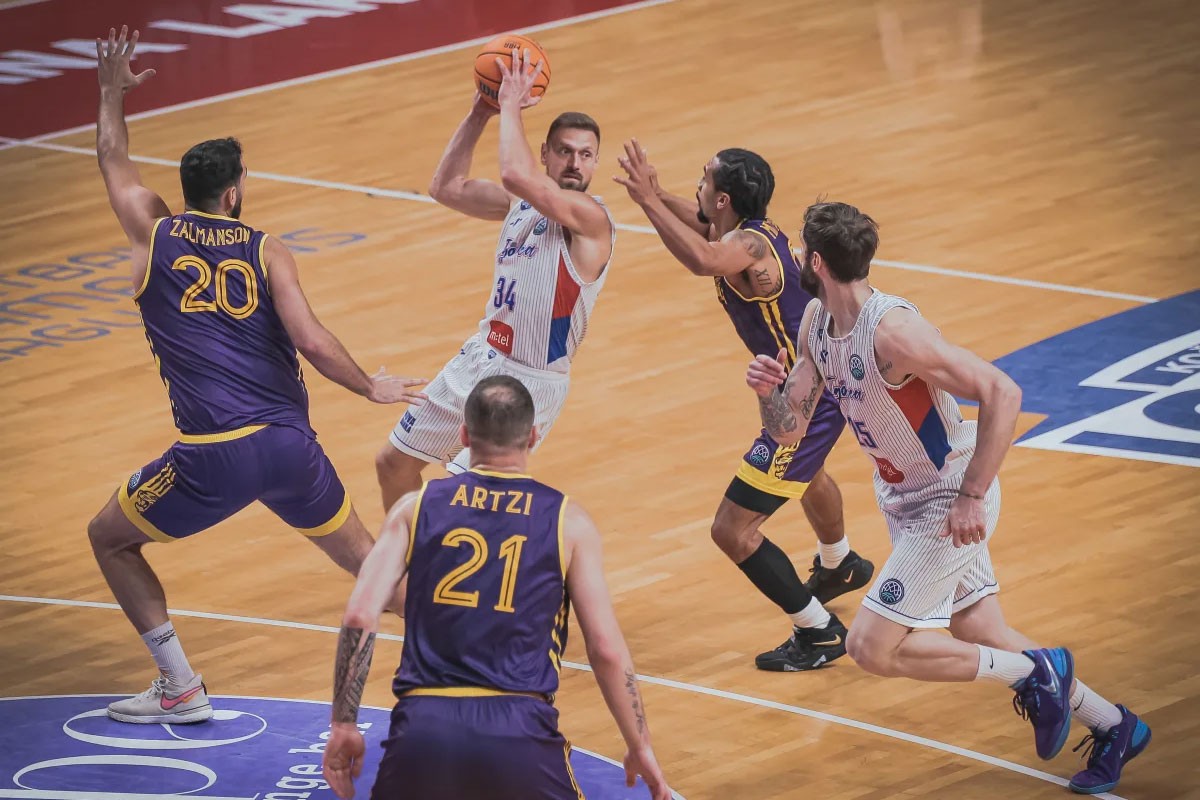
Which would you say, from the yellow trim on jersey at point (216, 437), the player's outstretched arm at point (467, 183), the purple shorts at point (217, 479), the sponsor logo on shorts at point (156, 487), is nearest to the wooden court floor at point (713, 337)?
the purple shorts at point (217, 479)

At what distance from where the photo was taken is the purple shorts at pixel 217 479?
8242 millimetres

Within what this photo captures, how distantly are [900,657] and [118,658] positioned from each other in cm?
369

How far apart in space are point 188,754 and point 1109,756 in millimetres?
3526

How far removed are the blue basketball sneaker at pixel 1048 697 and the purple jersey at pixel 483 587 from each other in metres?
2.31

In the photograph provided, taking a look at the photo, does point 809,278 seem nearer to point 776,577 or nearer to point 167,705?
point 776,577

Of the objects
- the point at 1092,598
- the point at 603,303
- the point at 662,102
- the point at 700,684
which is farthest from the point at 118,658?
the point at 662,102

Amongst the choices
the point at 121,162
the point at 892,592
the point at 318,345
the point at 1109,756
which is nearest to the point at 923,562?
the point at 892,592

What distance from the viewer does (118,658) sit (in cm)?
931

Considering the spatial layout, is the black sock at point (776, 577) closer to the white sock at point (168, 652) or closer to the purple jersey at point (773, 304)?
the purple jersey at point (773, 304)

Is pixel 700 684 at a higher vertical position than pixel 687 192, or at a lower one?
lower

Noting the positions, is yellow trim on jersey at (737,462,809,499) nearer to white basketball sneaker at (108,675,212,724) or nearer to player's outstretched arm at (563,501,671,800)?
white basketball sneaker at (108,675,212,724)

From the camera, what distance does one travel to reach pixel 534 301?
9.02m

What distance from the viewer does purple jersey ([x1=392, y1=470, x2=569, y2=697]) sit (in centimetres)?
588

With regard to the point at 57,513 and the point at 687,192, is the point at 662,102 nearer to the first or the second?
the point at 687,192
